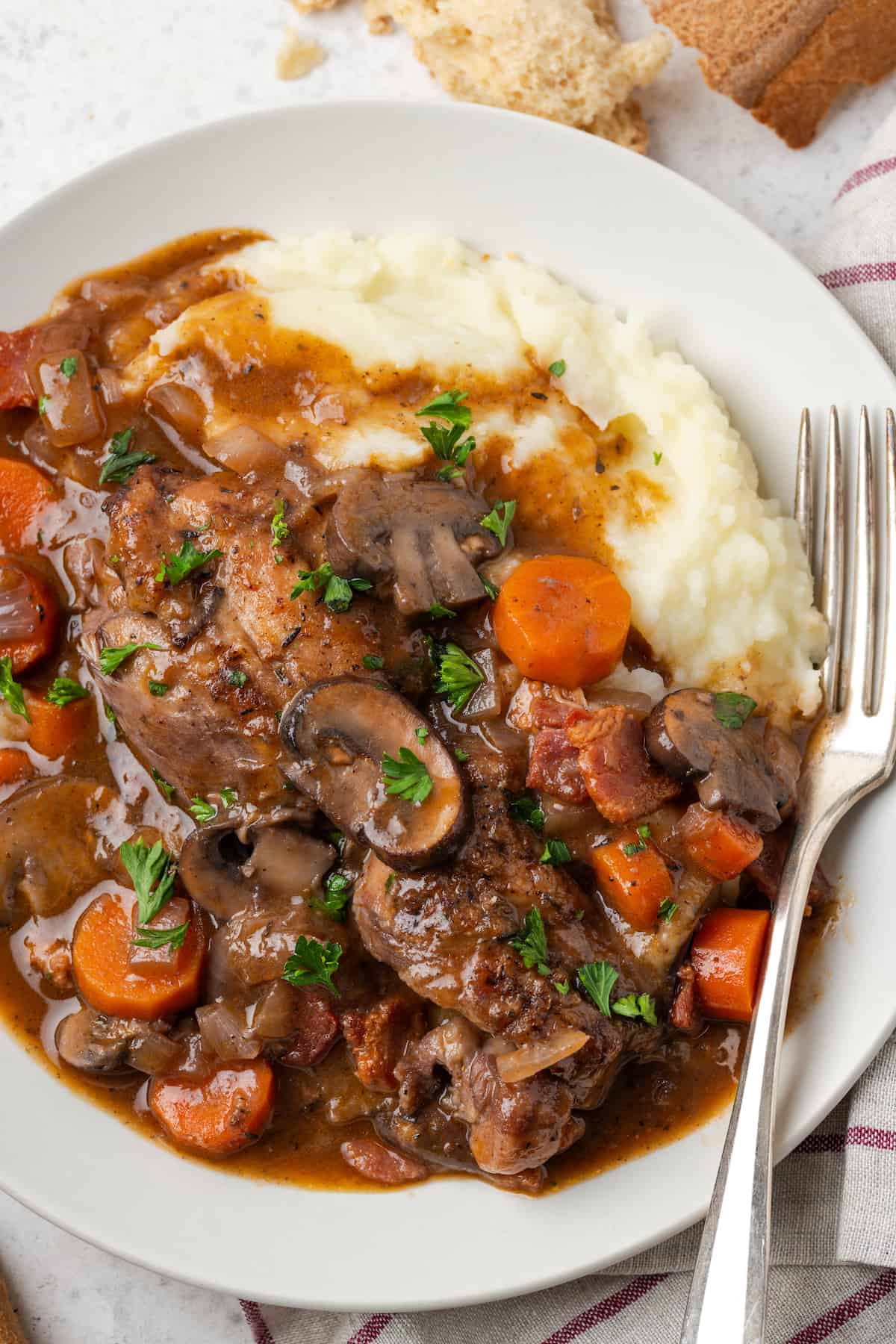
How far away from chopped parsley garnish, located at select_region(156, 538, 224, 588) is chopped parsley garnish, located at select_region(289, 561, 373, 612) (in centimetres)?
37

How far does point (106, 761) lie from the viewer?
530 centimetres

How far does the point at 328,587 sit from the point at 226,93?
3.30 metres

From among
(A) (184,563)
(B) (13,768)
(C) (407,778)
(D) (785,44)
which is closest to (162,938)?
(B) (13,768)

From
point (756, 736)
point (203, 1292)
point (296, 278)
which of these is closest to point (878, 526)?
point (756, 736)

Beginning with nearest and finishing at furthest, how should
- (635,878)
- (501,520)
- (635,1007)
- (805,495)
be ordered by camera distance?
1. (635,1007)
2. (635,878)
3. (501,520)
4. (805,495)

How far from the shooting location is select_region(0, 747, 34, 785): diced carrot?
17.3 feet

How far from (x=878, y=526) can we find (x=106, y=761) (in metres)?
3.61

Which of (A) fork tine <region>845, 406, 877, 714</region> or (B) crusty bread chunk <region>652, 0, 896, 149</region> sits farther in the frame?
(B) crusty bread chunk <region>652, 0, 896, 149</region>

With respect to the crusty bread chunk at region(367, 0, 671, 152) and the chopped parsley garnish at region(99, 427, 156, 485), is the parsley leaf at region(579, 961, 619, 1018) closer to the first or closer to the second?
the chopped parsley garnish at region(99, 427, 156, 485)

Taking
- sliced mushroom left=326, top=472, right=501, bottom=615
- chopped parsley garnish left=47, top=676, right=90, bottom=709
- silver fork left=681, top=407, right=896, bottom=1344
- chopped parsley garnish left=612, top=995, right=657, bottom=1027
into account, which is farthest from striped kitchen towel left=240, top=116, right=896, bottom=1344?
chopped parsley garnish left=47, top=676, right=90, bottom=709

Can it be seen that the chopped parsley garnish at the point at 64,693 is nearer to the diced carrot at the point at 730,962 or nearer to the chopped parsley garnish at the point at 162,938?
the chopped parsley garnish at the point at 162,938

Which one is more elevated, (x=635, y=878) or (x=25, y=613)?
(x=25, y=613)

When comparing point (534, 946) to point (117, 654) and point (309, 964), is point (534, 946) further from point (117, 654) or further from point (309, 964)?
point (117, 654)

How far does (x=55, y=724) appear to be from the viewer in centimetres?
526
